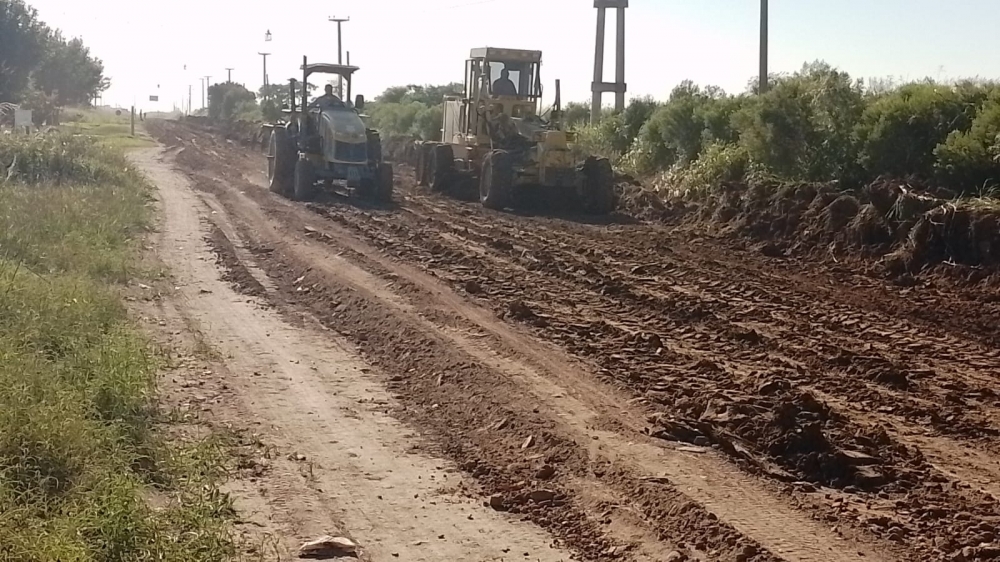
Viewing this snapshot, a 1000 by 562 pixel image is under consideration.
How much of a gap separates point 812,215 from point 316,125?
10951 mm

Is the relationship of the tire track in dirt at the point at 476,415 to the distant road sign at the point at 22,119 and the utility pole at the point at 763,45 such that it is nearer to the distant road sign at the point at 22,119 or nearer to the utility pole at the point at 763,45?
the utility pole at the point at 763,45

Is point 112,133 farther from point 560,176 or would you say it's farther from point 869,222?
point 869,222

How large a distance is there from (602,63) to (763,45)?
1124cm

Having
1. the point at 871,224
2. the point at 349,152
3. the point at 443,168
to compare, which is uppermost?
the point at 349,152

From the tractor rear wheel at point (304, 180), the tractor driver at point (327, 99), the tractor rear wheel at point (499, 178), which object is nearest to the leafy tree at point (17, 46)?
the tractor driver at point (327, 99)

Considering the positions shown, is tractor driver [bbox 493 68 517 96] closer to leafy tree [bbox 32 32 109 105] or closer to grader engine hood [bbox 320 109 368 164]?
grader engine hood [bbox 320 109 368 164]

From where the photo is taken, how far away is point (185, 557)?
5.54 meters

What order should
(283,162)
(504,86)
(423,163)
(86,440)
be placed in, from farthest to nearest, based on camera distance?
1. (423,163)
2. (283,162)
3. (504,86)
4. (86,440)

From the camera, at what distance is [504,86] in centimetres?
2331

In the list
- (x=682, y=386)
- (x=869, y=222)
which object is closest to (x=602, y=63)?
(x=869, y=222)

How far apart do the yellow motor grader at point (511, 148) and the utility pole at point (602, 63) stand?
754 centimetres

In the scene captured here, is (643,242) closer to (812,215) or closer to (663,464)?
(812,215)

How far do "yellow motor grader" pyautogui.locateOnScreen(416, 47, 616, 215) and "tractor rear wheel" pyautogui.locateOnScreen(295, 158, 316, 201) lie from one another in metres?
3.27

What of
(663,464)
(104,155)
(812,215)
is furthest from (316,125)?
(663,464)
